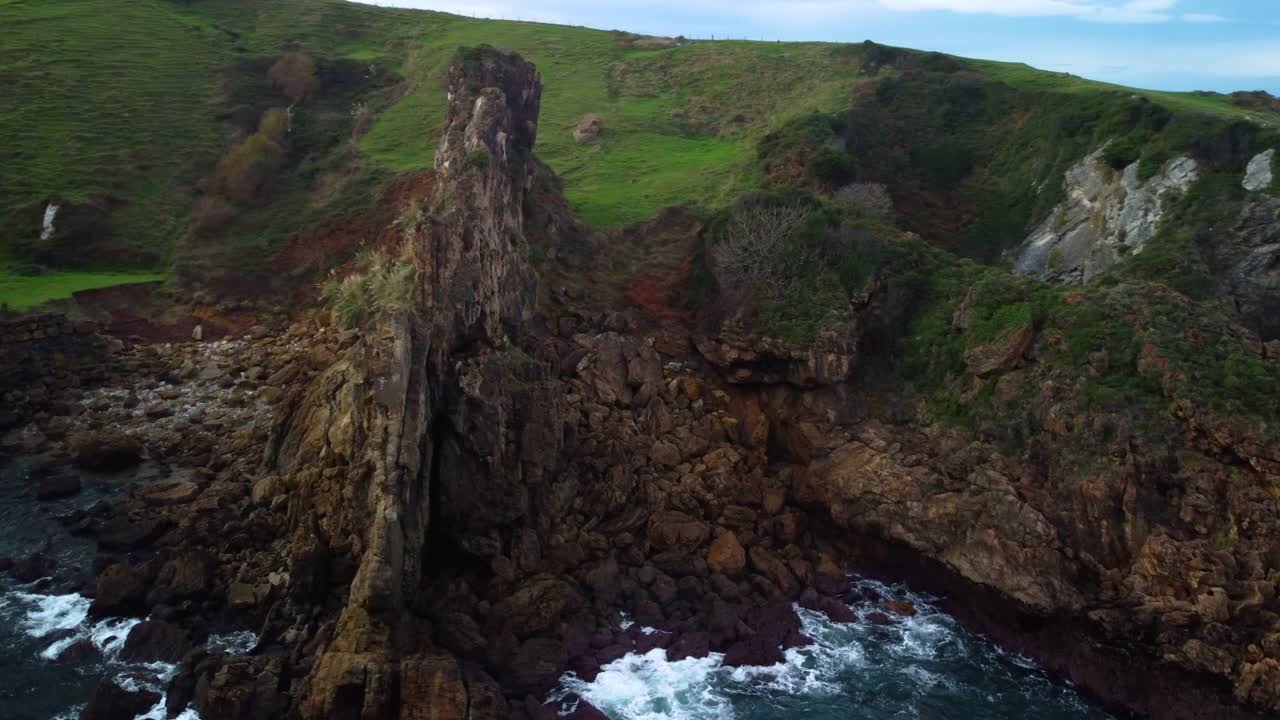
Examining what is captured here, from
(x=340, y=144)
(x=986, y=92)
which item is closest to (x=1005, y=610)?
(x=986, y=92)

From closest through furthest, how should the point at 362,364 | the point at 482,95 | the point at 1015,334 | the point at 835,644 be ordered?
the point at 362,364 < the point at 835,644 < the point at 1015,334 < the point at 482,95

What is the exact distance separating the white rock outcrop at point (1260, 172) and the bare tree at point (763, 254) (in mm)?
16875

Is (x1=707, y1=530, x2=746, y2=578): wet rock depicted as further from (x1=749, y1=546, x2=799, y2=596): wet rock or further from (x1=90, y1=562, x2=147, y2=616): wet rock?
(x1=90, y1=562, x2=147, y2=616): wet rock

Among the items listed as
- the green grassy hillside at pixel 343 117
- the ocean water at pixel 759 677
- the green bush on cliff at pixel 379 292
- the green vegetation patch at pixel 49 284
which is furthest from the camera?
the green grassy hillside at pixel 343 117

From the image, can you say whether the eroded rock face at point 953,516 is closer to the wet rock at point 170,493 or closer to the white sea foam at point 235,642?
the white sea foam at point 235,642

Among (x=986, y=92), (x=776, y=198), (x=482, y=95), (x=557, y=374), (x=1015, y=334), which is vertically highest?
(x=986, y=92)

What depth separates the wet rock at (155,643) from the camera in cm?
2186

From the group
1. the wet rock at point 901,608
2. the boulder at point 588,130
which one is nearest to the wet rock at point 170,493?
the wet rock at point 901,608

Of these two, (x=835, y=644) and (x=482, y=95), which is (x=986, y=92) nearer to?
(x=482, y=95)

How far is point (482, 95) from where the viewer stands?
35.5 metres

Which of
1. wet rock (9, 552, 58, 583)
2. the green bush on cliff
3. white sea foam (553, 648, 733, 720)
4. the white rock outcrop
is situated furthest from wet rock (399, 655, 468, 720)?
the white rock outcrop

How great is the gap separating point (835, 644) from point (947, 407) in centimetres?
940

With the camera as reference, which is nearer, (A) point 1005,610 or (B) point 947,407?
(A) point 1005,610

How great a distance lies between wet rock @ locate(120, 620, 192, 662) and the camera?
2186 centimetres
